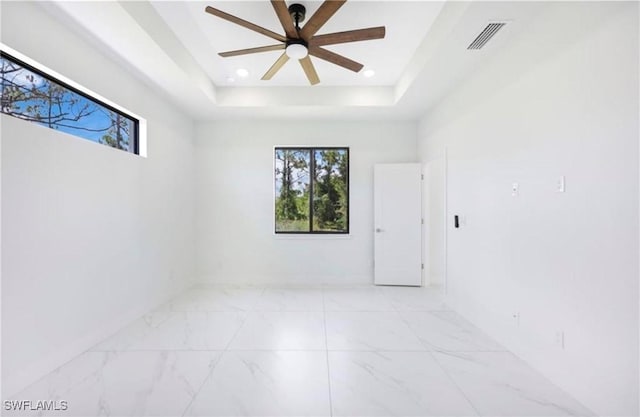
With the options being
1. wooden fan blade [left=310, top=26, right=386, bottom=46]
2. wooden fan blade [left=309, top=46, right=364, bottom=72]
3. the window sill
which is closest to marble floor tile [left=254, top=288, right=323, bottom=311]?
the window sill

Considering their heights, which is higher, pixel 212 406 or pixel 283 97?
pixel 283 97

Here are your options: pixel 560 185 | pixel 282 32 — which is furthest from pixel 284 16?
pixel 560 185

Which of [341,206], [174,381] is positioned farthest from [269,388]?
[341,206]

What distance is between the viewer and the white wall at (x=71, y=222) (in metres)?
1.86

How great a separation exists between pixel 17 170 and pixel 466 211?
3946 mm

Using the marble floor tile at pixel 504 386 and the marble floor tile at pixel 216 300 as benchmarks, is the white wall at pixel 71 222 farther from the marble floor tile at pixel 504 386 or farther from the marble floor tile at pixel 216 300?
the marble floor tile at pixel 504 386

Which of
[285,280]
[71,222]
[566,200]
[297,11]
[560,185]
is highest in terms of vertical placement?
[297,11]

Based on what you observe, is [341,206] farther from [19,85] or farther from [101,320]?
[19,85]

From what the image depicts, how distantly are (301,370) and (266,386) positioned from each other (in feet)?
1.01

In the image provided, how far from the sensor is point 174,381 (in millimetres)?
2020

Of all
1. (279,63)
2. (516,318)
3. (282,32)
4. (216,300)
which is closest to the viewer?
(516,318)

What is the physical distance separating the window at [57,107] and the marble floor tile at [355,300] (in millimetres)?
3104

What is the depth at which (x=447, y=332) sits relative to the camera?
281 cm

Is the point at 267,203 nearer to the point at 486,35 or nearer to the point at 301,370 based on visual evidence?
the point at 301,370
